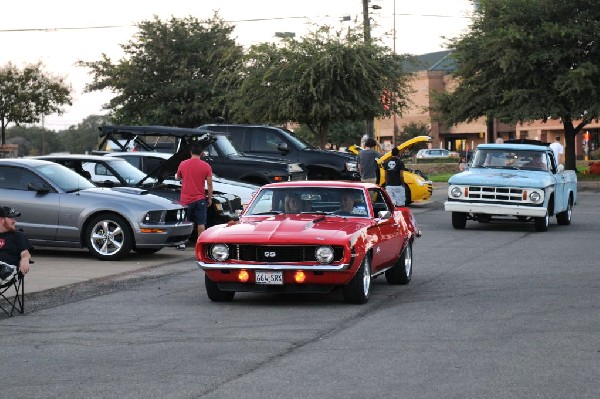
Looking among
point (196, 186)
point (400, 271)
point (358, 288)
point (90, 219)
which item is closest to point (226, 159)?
point (196, 186)

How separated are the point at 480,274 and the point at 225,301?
432cm

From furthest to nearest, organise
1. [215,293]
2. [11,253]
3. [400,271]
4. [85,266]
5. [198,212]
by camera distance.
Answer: [198,212], [85,266], [400,271], [215,293], [11,253]

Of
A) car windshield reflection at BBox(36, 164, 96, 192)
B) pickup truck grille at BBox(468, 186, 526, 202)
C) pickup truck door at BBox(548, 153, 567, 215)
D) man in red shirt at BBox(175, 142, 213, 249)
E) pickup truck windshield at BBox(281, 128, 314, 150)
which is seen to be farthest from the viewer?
pickup truck windshield at BBox(281, 128, 314, 150)

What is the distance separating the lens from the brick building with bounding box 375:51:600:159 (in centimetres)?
10925

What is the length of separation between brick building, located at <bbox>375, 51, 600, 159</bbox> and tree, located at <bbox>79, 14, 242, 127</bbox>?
43027 mm

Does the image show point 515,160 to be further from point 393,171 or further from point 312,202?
point 312,202

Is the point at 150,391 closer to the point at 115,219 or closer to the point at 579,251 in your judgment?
the point at 115,219

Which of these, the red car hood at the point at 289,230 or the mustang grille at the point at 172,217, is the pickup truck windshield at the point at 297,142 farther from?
the red car hood at the point at 289,230

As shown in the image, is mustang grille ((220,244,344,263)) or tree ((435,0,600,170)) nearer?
mustang grille ((220,244,344,263))

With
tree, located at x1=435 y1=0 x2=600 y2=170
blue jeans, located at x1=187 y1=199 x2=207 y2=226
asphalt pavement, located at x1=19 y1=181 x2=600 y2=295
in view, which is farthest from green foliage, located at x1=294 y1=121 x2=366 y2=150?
asphalt pavement, located at x1=19 y1=181 x2=600 y2=295

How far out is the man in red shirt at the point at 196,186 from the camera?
19.5m

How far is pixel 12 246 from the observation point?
1214 centimetres

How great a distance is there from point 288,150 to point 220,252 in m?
17.3

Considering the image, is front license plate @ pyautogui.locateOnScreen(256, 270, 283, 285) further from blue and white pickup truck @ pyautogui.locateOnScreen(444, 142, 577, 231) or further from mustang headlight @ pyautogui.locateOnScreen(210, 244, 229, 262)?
blue and white pickup truck @ pyautogui.locateOnScreen(444, 142, 577, 231)
